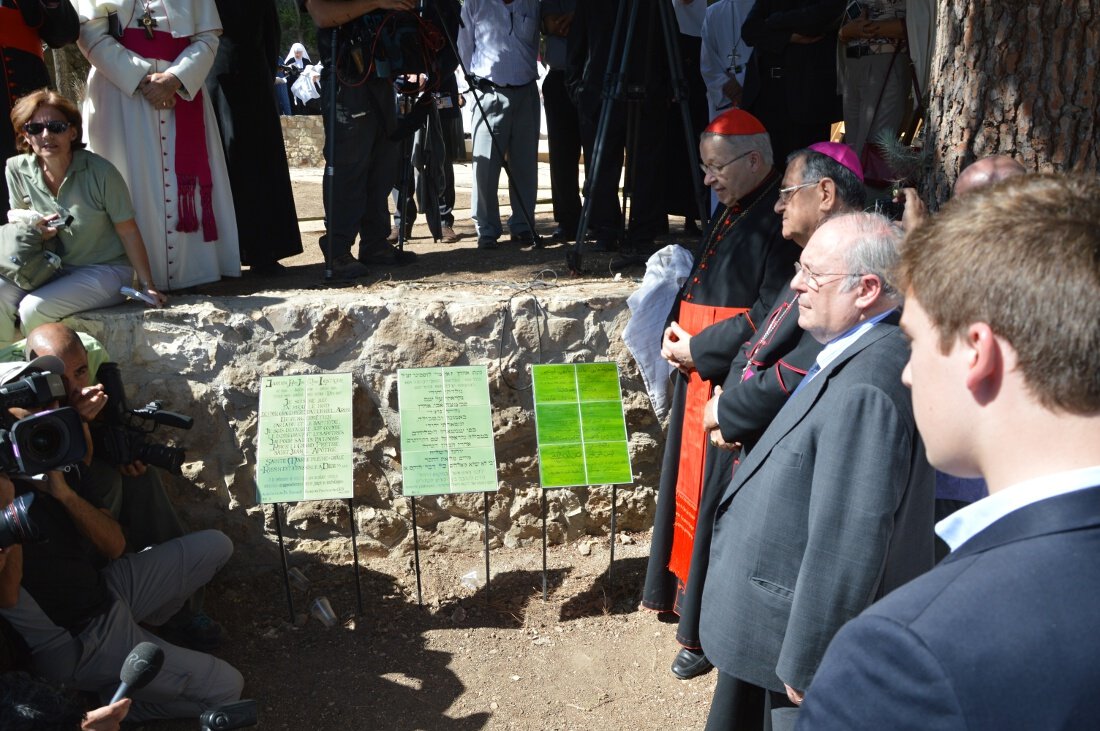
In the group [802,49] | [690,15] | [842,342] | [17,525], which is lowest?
[17,525]

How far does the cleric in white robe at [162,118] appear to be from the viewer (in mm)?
4453

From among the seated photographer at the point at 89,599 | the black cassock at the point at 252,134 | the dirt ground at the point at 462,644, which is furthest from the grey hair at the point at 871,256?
the black cassock at the point at 252,134

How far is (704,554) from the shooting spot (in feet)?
11.3

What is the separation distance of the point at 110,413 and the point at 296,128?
458 inches

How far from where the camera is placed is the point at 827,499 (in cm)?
211

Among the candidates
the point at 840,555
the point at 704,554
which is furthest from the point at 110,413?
the point at 840,555

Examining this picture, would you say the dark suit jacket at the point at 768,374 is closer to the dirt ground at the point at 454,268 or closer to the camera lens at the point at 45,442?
the dirt ground at the point at 454,268

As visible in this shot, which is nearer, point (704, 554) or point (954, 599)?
point (954, 599)

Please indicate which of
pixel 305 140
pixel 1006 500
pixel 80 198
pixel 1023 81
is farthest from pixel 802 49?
pixel 305 140

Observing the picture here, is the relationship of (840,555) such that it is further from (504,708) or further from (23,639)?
(23,639)

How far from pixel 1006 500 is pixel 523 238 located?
5.23 meters

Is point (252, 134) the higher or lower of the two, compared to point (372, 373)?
higher

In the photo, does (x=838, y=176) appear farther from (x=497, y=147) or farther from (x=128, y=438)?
(x=497, y=147)

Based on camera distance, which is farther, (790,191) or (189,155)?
(189,155)
